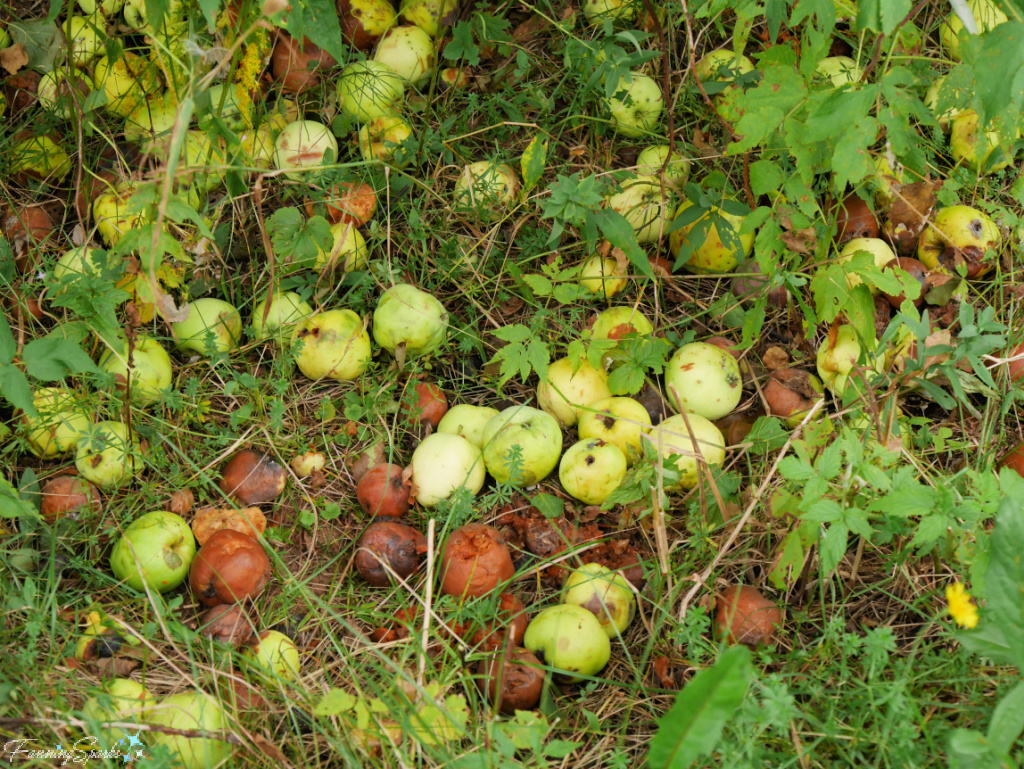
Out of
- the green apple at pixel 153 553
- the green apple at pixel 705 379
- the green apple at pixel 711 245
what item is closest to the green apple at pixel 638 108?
the green apple at pixel 711 245

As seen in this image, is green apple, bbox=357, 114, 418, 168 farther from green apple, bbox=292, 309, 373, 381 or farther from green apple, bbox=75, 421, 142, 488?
green apple, bbox=75, 421, 142, 488

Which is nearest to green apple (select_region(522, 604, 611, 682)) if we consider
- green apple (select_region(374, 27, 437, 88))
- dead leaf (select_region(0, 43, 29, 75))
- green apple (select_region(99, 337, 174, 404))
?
green apple (select_region(99, 337, 174, 404))

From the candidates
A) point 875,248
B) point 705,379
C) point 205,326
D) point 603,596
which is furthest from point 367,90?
point 603,596

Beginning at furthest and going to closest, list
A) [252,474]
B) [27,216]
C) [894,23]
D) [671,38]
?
[671,38]
[27,216]
[252,474]
[894,23]

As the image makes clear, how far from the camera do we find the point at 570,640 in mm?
2219

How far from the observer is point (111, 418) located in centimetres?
272

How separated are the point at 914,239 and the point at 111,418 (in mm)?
3146

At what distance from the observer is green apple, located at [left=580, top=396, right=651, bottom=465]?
2.70m

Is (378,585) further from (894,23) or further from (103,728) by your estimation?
(894,23)

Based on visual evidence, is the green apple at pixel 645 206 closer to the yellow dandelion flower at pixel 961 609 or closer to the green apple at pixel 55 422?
the yellow dandelion flower at pixel 961 609

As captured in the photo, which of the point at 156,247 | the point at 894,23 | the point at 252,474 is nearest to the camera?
the point at 894,23

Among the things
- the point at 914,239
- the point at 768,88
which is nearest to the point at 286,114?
the point at 768,88

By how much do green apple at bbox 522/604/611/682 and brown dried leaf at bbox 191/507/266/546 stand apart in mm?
968

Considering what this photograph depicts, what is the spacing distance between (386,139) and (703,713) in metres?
2.61
